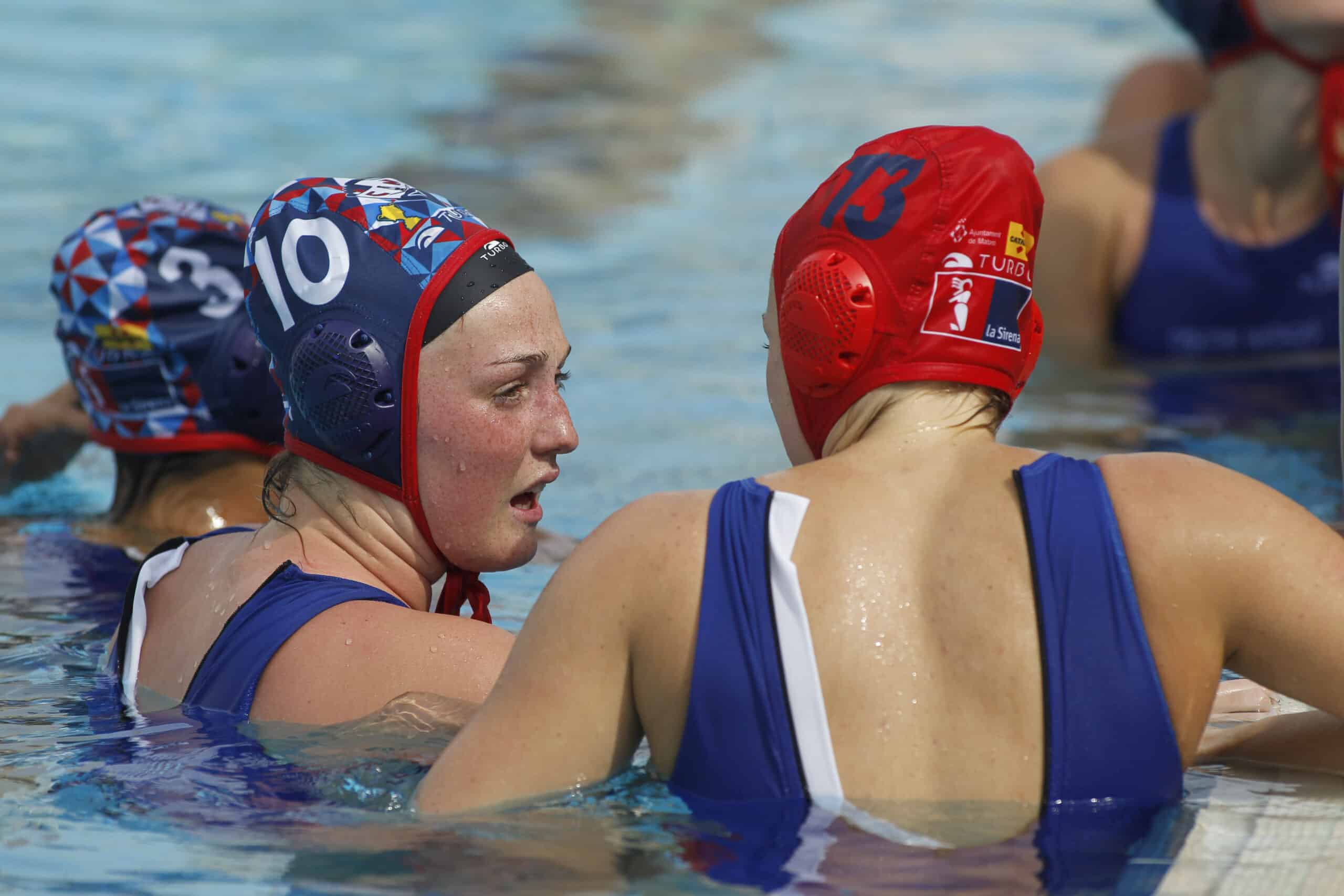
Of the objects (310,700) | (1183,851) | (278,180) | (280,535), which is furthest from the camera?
(278,180)

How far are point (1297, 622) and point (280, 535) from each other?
197 centimetres

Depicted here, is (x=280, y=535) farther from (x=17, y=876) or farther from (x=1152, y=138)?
(x=1152, y=138)

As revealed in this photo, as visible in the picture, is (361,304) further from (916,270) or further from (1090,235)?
(1090,235)

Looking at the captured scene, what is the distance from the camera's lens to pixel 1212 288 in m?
7.48

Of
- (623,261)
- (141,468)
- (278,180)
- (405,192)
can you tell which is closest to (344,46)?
(278,180)

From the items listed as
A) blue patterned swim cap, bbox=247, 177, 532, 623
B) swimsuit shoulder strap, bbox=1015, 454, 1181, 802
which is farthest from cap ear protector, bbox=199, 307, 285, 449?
swimsuit shoulder strap, bbox=1015, 454, 1181, 802

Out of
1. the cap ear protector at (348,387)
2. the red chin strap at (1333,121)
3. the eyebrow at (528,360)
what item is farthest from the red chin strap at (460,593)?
the red chin strap at (1333,121)

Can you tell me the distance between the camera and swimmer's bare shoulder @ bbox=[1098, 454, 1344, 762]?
7.91 ft

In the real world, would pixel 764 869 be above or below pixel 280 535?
below

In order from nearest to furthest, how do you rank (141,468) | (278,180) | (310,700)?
(310,700) < (141,468) < (278,180)

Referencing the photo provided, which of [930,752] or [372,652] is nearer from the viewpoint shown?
[930,752]

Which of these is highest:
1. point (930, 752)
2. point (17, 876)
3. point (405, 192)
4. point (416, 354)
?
point (405, 192)

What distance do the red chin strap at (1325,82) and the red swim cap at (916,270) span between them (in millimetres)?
4582

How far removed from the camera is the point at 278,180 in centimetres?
1176
